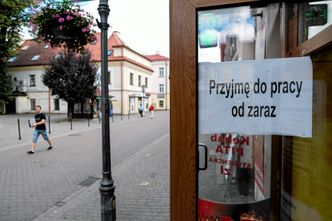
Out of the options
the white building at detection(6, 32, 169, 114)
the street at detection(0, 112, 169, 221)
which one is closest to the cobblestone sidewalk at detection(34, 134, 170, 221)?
the street at detection(0, 112, 169, 221)

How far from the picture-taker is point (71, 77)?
23.6 metres

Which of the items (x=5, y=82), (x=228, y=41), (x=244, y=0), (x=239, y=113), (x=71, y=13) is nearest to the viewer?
(x=244, y=0)

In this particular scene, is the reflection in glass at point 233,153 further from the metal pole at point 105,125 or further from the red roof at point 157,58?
the red roof at point 157,58

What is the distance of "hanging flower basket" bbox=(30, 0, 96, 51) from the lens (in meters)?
3.97

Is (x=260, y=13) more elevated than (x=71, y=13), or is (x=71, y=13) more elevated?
(x=71, y=13)

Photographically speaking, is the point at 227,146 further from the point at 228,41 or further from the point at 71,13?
the point at 71,13

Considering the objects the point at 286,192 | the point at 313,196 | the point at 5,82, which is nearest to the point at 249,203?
the point at 286,192

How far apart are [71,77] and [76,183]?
19.1 metres

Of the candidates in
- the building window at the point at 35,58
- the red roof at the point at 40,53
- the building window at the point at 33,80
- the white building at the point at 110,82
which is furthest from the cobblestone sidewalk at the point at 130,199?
the building window at the point at 35,58

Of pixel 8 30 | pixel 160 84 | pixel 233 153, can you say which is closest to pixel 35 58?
pixel 8 30

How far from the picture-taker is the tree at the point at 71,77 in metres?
23.7

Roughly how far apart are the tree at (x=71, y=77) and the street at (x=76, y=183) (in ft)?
45.5

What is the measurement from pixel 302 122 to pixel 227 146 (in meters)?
0.54

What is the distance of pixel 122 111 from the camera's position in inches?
1441
